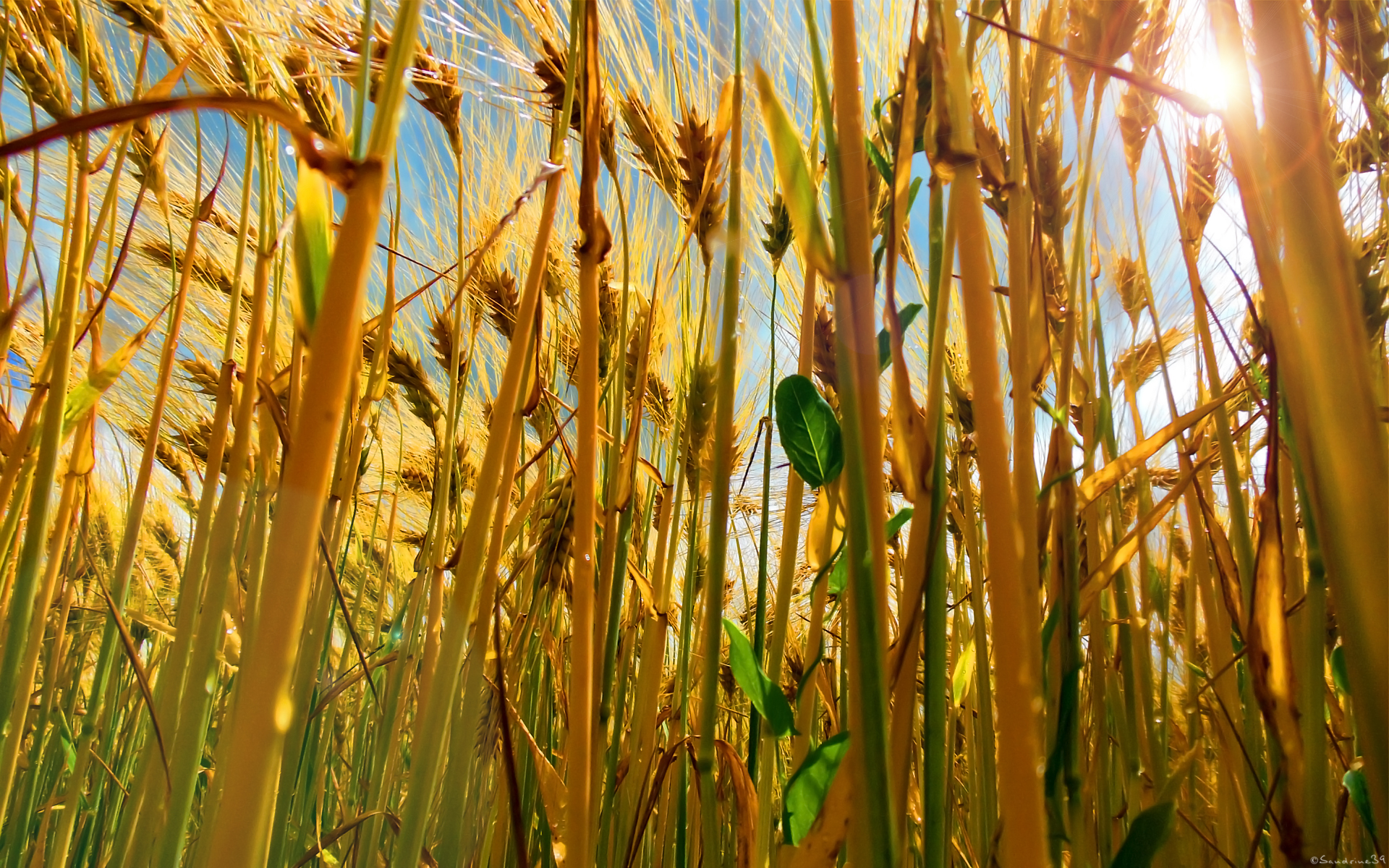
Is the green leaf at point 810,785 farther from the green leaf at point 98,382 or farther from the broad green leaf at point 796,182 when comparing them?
the green leaf at point 98,382

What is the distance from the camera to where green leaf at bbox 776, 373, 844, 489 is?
0.29 m

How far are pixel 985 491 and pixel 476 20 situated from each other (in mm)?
517

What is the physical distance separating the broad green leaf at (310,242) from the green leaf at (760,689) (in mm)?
200

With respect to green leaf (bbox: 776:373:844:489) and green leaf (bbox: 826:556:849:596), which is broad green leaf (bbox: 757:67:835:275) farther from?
green leaf (bbox: 826:556:849:596)

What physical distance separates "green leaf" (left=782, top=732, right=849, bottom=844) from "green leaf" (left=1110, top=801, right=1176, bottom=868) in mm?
100

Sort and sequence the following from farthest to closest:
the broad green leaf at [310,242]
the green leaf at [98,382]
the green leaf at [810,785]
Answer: the green leaf at [98,382]
the green leaf at [810,785]
the broad green leaf at [310,242]

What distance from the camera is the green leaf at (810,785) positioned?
272 mm

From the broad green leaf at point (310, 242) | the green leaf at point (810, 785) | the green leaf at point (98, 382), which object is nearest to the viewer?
the broad green leaf at point (310, 242)

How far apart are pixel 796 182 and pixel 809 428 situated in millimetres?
108

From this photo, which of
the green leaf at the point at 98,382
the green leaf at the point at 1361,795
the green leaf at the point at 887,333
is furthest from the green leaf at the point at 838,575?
the green leaf at the point at 98,382

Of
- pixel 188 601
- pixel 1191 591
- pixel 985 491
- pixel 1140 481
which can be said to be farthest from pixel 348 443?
pixel 1191 591

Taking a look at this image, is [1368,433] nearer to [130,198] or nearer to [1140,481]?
[1140,481]

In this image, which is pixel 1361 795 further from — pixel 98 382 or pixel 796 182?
pixel 98 382

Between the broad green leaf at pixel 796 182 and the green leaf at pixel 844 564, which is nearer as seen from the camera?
the broad green leaf at pixel 796 182
